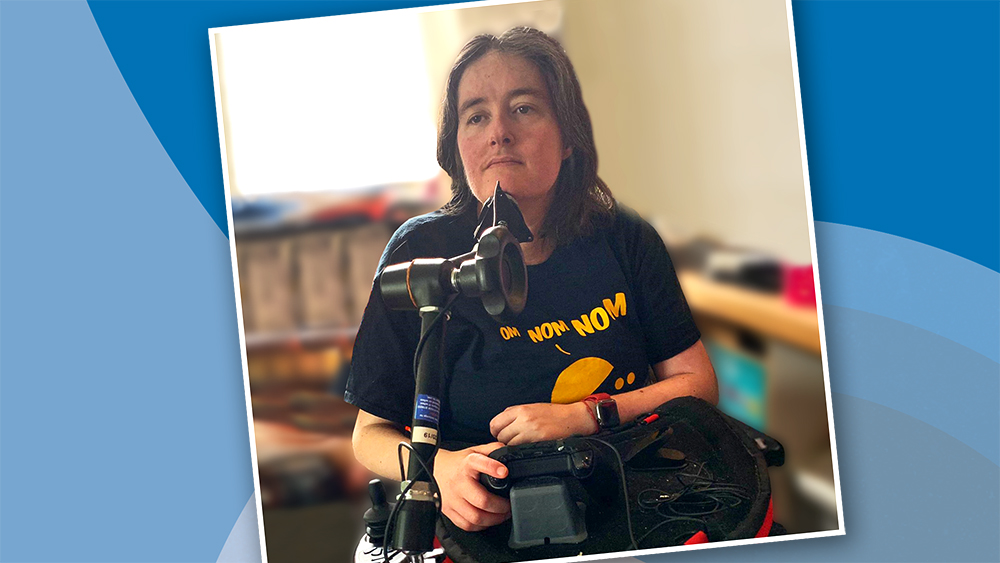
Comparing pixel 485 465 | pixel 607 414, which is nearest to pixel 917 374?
pixel 607 414

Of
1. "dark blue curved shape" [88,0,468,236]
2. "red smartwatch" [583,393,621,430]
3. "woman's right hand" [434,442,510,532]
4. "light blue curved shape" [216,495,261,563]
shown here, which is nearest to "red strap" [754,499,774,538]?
"red smartwatch" [583,393,621,430]

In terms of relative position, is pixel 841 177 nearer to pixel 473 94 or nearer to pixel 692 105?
pixel 692 105

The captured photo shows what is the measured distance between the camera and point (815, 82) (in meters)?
1.65

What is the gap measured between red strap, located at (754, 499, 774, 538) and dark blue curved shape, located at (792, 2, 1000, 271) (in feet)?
2.01

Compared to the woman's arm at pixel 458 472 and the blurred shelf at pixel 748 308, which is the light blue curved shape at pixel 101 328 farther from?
the blurred shelf at pixel 748 308

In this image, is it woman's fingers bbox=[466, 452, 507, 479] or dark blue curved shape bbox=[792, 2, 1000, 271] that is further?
dark blue curved shape bbox=[792, 2, 1000, 271]

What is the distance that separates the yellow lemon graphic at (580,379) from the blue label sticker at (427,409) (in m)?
0.22

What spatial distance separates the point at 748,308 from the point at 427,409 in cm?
63

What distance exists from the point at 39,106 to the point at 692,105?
1.27m

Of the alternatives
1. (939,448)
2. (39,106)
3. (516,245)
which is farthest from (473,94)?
(939,448)

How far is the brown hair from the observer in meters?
1.58

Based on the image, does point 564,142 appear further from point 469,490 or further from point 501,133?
point 469,490

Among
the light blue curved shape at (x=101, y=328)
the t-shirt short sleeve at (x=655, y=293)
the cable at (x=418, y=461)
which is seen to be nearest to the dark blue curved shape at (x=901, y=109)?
the t-shirt short sleeve at (x=655, y=293)

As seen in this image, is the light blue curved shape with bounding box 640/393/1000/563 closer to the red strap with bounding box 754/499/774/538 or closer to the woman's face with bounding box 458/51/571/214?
the red strap with bounding box 754/499/774/538
